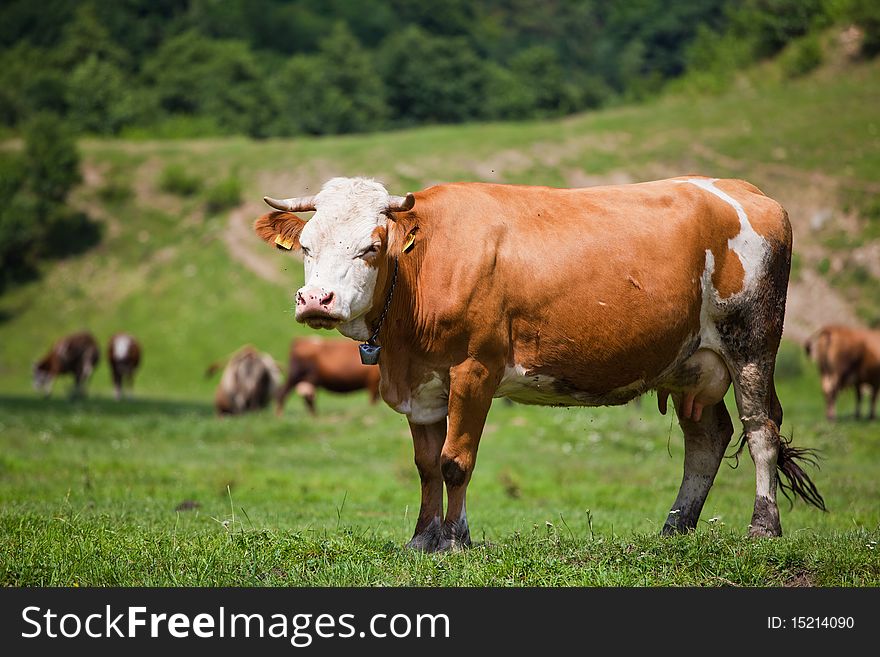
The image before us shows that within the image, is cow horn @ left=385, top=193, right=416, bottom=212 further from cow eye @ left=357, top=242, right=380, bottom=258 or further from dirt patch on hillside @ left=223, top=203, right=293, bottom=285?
dirt patch on hillside @ left=223, top=203, right=293, bottom=285

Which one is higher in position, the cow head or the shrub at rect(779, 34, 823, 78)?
the cow head

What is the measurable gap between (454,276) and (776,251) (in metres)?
2.94

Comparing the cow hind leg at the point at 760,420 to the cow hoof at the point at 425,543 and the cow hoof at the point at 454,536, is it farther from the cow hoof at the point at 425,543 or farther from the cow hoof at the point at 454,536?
the cow hoof at the point at 425,543

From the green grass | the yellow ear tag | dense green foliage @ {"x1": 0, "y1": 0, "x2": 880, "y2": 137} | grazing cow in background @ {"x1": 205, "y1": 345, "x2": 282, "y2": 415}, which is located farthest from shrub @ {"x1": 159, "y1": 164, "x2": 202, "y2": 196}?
the yellow ear tag

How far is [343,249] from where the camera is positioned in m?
8.29

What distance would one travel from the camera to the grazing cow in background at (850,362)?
25.6m

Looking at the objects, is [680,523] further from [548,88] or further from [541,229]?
[548,88]

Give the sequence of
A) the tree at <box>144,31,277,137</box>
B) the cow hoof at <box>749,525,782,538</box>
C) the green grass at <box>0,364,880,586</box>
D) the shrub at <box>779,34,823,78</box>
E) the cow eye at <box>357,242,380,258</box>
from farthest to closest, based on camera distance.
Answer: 1. the tree at <box>144,31,277,137</box>
2. the shrub at <box>779,34,823,78</box>
3. the cow hoof at <box>749,525,782,538</box>
4. the cow eye at <box>357,242,380,258</box>
5. the green grass at <box>0,364,880,586</box>

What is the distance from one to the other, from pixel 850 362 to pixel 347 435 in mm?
11034

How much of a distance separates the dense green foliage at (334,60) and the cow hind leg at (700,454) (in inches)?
2292

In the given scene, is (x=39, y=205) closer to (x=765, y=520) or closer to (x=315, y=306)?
(x=315, y=306)

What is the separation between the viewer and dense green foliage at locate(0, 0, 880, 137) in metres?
78.3

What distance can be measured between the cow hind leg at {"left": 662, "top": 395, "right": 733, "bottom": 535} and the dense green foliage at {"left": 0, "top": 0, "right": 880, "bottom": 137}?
58229 millimetres

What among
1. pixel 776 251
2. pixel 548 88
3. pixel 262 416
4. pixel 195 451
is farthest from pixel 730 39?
pixel 776 251
